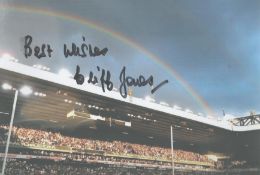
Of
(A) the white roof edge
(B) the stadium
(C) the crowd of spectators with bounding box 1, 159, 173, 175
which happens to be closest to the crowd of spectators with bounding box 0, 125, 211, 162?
(B) the stadium

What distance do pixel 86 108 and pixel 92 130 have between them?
25.3 ft

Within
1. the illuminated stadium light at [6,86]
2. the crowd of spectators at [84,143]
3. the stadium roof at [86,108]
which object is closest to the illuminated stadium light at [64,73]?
the stadium roof at [86,108]

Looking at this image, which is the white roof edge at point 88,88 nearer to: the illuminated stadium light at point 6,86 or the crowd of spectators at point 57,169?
the illuminated stadium light at point 6,86

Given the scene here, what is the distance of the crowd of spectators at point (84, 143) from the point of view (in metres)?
39.8

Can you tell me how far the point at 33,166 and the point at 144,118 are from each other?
16.2 metres

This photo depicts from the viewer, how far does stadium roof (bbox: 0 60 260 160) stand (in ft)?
109

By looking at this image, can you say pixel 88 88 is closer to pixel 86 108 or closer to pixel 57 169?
pixel 86 108

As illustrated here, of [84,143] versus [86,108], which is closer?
[86,108]

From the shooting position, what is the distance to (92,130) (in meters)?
48.3

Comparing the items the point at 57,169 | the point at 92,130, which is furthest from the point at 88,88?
the point at 92,130

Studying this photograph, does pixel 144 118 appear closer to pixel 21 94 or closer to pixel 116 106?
pixel 116 106

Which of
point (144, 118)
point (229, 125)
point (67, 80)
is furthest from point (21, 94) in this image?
point (229, 125)

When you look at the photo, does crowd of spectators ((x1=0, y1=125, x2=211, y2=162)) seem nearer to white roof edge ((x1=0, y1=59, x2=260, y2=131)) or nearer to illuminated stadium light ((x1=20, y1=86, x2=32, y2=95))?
illuminated stadium light ((x1=20, y1=86, x2=32, y2=95))

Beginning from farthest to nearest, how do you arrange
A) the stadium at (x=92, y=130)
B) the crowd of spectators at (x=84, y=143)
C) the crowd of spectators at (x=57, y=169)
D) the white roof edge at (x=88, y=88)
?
1. the crowd of spectators at (x=84, y=143)
2. the crowd of spectators at (x=57, y=169)
3. the stadium at (x=92, y=130)
4. the white roof edge at (x=88, y=88)
